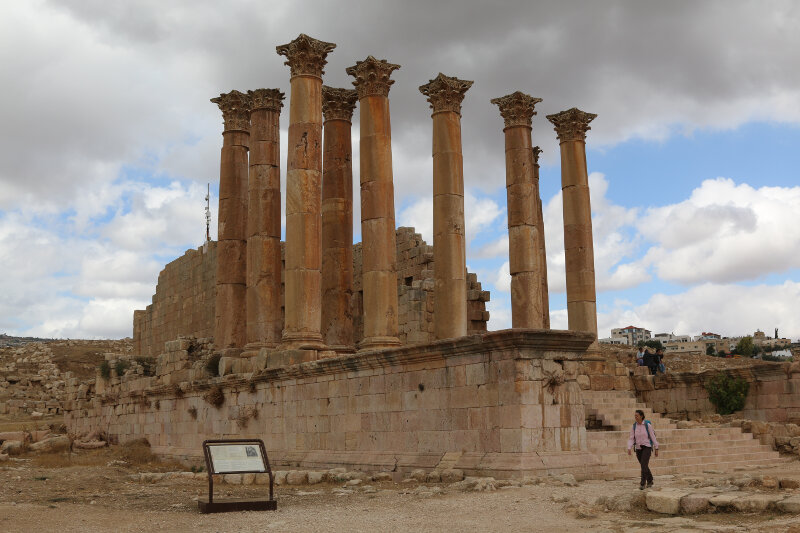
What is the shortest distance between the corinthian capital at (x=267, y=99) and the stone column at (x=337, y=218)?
1620mm

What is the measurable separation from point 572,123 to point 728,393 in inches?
377

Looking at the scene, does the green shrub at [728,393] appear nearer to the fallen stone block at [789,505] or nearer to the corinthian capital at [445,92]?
the corinthian capital at [445,92]

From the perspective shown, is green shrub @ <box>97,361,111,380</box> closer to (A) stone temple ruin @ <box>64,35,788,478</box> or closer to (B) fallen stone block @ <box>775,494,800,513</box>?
(A) stone temple ruin @ <box>64,35,788,478</box>

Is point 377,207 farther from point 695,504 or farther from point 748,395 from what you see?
point 695,504

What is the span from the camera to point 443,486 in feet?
43.2

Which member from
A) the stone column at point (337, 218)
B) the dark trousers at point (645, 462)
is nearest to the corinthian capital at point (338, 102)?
the stone column at point (337, 218)

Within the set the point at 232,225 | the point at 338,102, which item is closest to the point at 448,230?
the point at 338,102

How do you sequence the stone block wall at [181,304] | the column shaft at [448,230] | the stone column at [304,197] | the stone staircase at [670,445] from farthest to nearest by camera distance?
1. the stone block wall at [181,304]
2. the column shaft at [448,230]
3. the stone column at [304,197]
4. the stone staircase at [670,445]

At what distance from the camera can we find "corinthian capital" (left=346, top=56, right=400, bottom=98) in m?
22.0

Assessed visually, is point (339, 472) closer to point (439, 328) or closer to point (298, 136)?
point (439, 328)

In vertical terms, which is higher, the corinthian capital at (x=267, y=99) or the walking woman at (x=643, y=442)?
the corinthian capital at (x=267, y=99)

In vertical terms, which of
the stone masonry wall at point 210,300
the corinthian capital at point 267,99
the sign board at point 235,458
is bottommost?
the sign board at point 235,458

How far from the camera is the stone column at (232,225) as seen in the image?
25.7 meters

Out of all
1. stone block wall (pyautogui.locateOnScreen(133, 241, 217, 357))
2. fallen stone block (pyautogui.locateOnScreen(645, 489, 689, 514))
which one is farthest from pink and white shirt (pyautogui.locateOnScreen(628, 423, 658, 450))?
stone block wall (pyautogui.locateOnScreen(133, 241, 217, 357))
